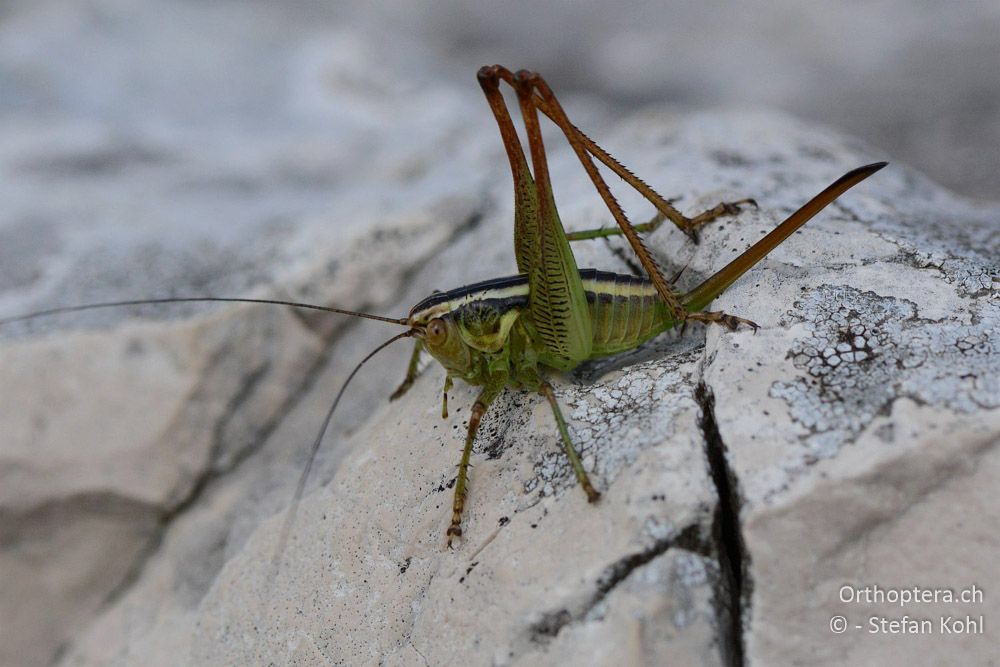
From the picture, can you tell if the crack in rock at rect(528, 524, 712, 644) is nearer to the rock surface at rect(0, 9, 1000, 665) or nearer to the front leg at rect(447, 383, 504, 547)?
the rock surface at rect(0, 9, 1000, 665)

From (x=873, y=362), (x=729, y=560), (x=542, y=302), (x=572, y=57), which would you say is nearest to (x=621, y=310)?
(x=542, y=302)

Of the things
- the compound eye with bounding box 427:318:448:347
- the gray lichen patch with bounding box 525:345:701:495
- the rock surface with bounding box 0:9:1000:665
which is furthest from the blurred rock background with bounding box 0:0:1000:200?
the compound eye with bounding box 427:318:448:347

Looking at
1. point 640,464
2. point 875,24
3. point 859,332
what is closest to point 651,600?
point 640,464

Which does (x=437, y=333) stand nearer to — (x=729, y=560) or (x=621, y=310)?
(x=621, y=310)

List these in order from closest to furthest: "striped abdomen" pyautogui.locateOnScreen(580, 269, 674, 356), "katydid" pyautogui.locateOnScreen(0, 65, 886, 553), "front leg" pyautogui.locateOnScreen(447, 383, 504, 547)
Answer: "front leg" pyautogui.locateOnScreen(447, 383, 504, 547), "katydid" pyautogui.locateOnScreen(0, 65, 886, 553), "striped abdomen" pyautogui.locateOnScreen(580, 269, 674, 356)

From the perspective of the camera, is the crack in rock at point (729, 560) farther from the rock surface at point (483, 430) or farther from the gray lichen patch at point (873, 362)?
the gray lichen patch at point (873, 362)

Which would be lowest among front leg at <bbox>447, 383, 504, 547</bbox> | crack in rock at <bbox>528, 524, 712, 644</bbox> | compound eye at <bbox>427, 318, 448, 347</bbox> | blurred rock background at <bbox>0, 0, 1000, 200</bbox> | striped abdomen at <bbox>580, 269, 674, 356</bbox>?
crack in rock at <bbox>528, 524, 712, 644</bbox>

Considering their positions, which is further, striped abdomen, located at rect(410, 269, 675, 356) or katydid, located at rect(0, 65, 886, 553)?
striped abdomen, located at rect(410, 269, 675, 356)

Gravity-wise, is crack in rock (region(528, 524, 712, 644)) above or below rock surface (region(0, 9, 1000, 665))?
below

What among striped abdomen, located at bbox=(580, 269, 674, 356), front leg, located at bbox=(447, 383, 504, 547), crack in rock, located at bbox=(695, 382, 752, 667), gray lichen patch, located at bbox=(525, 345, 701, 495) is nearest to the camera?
crack in rock, located at bbox=(695, 382, 752, 667)
